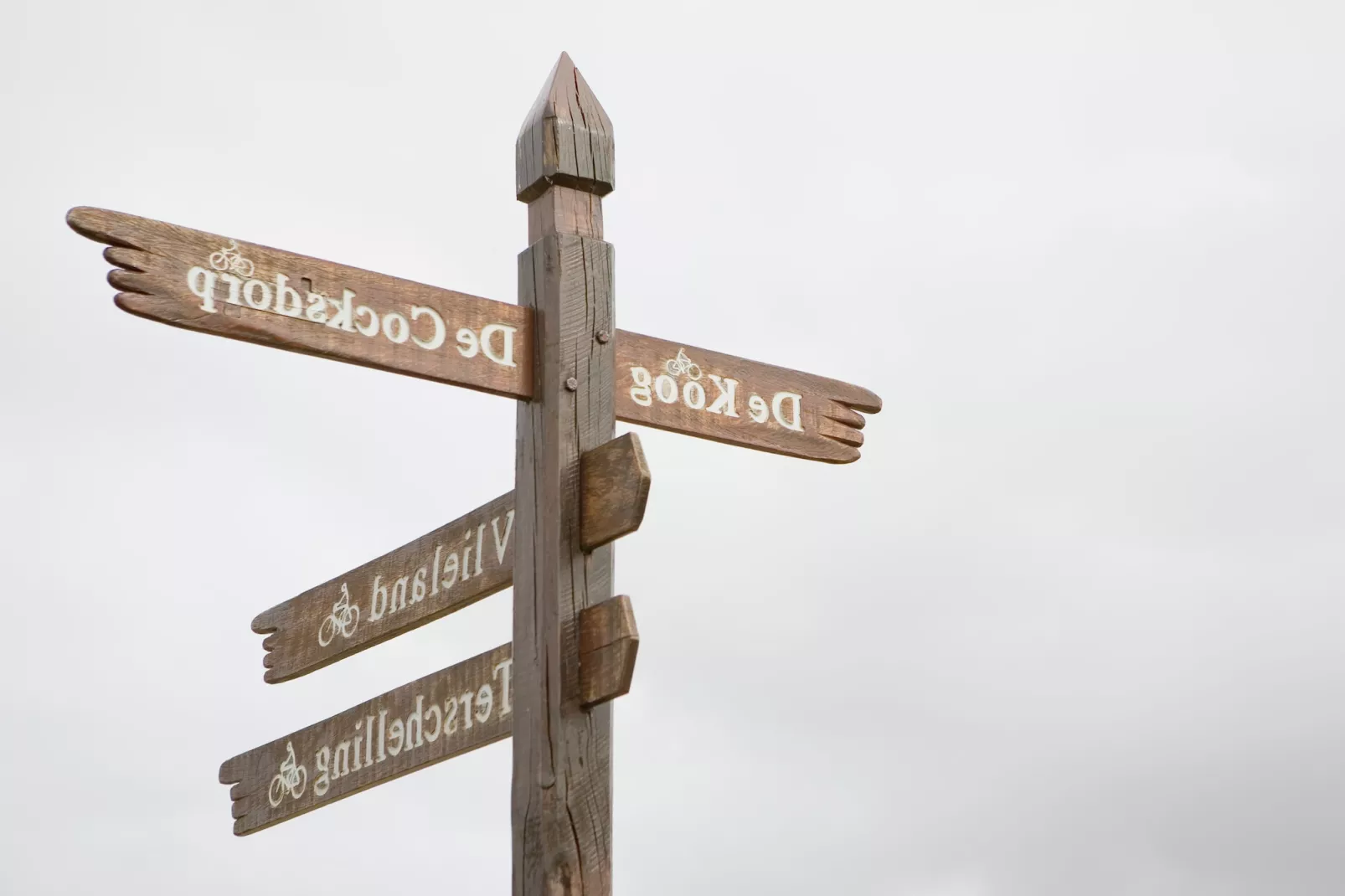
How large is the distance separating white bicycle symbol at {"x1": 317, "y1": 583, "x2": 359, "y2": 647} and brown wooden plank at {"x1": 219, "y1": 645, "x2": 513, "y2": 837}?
0.69 ft

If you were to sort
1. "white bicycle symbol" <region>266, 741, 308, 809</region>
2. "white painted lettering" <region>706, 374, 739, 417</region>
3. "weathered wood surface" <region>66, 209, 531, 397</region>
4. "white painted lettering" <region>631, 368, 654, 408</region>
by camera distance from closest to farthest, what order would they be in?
"weathered wood surface" <region>66, 209, 531, 397</region> → "white painted lettering" <region>631, 368, 654, 408</region> → "white painted lettering" <region>706, 374, 739, 417</region> → "white bicycle symbol" <region>266, 741, 308, 809</region>

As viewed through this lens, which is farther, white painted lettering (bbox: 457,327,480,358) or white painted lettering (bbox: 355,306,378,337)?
white painted lettering (bbox: 457,327,480,358)

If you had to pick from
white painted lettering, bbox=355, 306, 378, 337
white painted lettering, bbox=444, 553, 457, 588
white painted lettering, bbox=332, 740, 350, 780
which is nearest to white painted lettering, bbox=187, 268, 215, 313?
white painted lettering, bbox=355, 306, 378, 337

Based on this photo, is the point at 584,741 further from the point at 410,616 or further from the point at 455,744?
the point at 410,616

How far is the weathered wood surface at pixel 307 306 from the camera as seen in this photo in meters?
3.66

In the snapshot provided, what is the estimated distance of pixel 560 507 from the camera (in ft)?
13.0

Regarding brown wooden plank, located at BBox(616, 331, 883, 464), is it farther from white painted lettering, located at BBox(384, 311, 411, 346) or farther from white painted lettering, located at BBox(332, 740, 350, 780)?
white painted lettering, located at BBox(332, 740, 350, 780)

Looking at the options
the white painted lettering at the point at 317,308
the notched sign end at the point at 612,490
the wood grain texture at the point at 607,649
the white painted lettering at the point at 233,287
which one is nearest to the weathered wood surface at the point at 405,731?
the wood grain texture at the point at 607,649

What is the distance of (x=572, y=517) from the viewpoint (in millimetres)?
3947

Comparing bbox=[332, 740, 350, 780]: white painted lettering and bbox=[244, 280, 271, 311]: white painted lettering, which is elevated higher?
bbox=[244, 280, 271, 311]: white painted lettering

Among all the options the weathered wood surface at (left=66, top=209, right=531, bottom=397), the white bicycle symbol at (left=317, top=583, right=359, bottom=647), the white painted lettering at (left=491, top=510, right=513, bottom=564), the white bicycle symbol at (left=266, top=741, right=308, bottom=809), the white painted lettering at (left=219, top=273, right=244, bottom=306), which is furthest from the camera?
the white bicycle symbol at (left=266, top=741, right=308, bottom=809)

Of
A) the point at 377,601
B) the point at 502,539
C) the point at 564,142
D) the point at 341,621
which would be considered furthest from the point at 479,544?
the point at 564,142

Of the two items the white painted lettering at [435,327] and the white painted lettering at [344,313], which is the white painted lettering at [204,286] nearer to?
the white painted lettering at [344,313]

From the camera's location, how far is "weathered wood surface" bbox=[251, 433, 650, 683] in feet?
12.6
